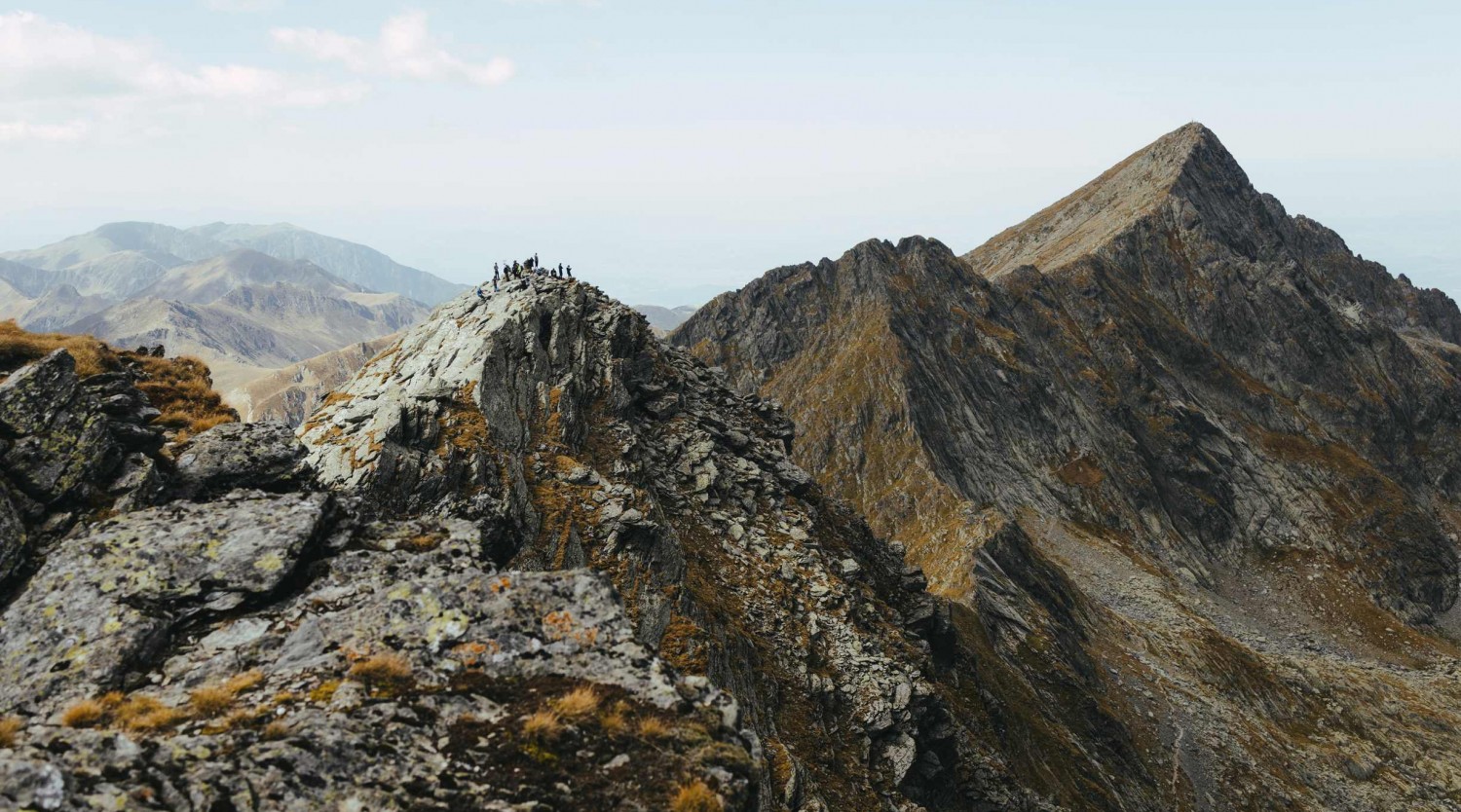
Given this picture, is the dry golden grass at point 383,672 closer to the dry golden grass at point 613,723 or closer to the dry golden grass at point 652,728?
the dry golden grass at point 613,723

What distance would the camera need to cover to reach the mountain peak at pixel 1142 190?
6722 inches

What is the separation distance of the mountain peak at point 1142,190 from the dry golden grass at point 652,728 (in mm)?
166645

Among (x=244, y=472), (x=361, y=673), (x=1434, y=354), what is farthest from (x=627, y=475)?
(x=1434, y=354)

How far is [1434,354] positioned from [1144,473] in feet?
375

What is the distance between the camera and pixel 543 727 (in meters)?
12.9

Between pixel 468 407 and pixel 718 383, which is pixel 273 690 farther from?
pixel 718 383

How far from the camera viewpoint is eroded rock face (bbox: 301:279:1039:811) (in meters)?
27.6

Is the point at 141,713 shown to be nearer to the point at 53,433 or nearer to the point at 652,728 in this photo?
the point at 53,433

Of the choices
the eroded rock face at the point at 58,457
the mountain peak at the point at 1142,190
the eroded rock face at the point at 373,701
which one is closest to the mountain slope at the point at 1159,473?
the mountain peak at the point at 1142,190

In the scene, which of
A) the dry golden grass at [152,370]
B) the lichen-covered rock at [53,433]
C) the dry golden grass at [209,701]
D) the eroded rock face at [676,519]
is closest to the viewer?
the dry golden grass at [209,701]

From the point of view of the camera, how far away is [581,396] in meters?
40.5

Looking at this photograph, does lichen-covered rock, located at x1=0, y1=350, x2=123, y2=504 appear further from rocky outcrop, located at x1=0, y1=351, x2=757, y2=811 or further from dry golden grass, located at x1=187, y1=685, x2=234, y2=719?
dry golden grass, located at x1=187, y1=685, x2=234, y2=719

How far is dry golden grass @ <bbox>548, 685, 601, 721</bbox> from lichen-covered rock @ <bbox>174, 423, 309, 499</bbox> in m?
10.6

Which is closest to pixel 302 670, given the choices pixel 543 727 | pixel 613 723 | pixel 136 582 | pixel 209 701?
pixel 209 701
